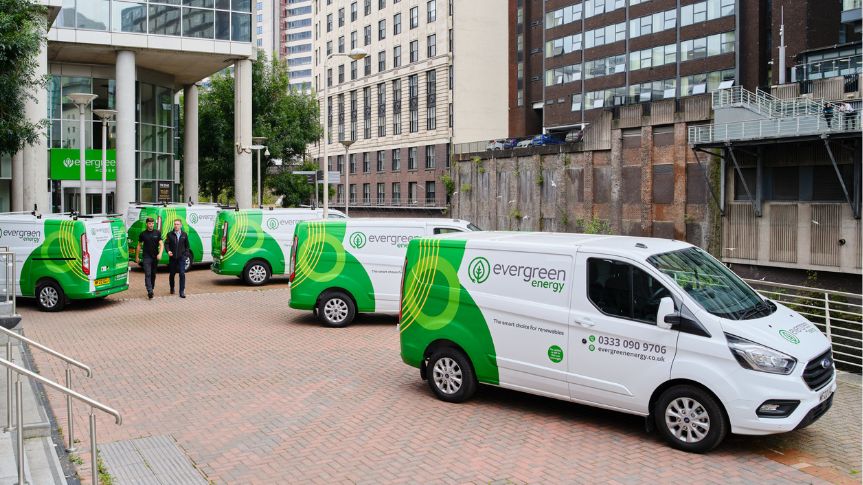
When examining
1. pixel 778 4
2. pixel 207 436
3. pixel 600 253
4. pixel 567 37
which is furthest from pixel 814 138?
pixel 567 37

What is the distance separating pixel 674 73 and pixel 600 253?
51.7 metres

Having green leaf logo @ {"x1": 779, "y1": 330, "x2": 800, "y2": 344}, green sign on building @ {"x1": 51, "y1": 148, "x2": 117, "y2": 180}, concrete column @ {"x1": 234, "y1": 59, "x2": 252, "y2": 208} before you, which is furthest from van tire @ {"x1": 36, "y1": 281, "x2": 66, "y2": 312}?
concrete column @ {"x1": 234, "y1": 59, "x2": 252, "y2": 208}

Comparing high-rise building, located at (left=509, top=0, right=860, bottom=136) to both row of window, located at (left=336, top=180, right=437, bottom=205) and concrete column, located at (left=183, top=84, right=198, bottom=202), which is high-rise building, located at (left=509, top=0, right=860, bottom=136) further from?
concrete column, located at (left=183, top=84, right=198, bottom=202)

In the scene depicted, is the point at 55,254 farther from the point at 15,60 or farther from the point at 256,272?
the point at 256,272

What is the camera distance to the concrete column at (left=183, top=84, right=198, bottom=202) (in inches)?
1706

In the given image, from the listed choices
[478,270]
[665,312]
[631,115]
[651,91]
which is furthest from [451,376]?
[651,91]

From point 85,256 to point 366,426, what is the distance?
10.4 m

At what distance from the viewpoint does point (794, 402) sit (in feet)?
22.1

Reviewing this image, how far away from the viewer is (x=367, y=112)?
257 ft

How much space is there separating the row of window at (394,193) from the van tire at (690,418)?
2399 inches

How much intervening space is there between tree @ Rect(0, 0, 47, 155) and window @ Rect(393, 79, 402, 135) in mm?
57206

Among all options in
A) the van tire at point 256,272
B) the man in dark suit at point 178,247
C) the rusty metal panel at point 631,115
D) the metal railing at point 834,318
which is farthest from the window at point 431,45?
the metal railing at point 834,318

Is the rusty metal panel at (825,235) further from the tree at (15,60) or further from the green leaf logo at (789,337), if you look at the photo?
the tree at (15,60)

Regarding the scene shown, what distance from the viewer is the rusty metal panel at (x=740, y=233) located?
34875 millimetres
